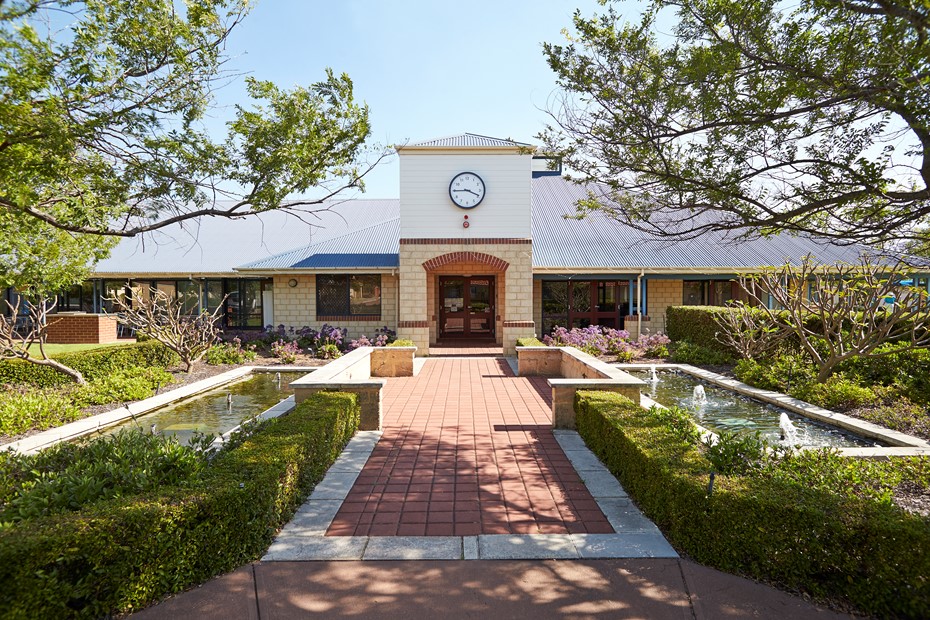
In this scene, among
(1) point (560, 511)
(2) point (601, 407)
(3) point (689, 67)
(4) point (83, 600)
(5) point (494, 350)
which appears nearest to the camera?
(4) point (83, 600)

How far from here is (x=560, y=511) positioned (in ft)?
14.8

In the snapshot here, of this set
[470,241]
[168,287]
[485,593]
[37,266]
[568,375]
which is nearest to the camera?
[485,593]

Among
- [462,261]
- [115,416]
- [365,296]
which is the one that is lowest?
[115,416]

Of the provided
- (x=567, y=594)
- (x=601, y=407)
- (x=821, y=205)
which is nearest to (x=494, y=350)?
(x=601, y=407)

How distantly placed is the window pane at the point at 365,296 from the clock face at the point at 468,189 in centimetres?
447

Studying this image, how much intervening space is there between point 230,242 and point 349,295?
663 cm

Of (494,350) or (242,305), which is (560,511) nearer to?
(494,350)

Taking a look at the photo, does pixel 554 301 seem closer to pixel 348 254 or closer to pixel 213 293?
pixel 348 254

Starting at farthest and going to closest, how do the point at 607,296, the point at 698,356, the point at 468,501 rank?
the point at 607,296, the point at 698,356, the point at 468,501

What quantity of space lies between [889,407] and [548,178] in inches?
695

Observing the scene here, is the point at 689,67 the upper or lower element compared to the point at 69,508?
upper

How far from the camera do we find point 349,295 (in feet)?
59.3

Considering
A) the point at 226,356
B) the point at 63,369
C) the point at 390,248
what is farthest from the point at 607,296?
the point at 63,369

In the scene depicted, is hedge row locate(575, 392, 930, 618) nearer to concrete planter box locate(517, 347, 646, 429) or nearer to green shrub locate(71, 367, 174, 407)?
concrete planter box locate(517, 347, 646, 429)
